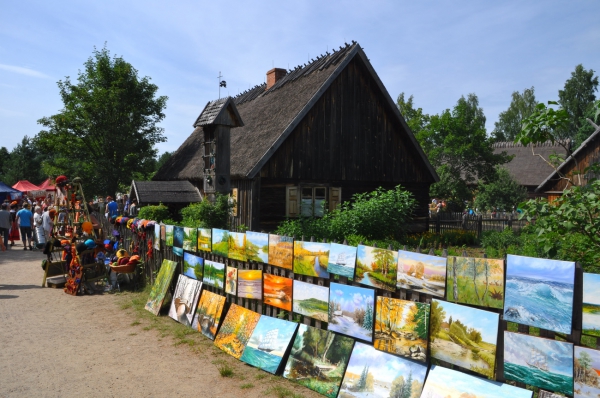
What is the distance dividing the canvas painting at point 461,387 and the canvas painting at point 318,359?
43.6 inches

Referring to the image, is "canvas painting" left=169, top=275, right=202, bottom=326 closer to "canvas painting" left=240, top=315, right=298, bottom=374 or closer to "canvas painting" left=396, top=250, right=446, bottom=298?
"canvas painting" left=240, top=315, right=298, bottom=374

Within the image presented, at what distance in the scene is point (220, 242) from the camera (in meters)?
7.59

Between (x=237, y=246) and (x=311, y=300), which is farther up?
(x=237, y=246)

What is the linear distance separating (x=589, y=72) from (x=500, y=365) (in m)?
Result: 55.6

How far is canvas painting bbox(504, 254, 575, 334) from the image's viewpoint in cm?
359

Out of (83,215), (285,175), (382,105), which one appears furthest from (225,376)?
(382,105)

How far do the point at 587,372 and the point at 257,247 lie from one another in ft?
14.2

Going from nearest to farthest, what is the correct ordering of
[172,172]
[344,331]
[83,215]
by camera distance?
[344,331] → [83,215] → [172,172]

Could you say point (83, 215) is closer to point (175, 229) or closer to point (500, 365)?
point (175, 229)

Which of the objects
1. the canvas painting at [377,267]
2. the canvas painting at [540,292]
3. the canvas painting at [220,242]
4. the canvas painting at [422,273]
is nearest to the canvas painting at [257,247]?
the canvas painting at [220,242]

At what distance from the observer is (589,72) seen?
1928 inches

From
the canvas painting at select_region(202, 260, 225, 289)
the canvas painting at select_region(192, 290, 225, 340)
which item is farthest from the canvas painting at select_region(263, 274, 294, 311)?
the canvas painting at select_region(202, 260, 225, 289)

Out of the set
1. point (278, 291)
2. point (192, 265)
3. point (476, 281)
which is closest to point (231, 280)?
point (278, 291)

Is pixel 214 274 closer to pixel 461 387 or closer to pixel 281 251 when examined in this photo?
pixel 281 251
